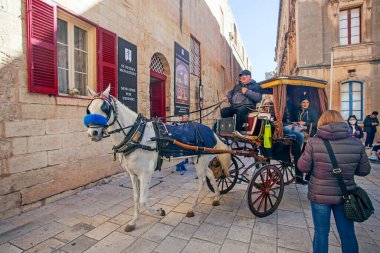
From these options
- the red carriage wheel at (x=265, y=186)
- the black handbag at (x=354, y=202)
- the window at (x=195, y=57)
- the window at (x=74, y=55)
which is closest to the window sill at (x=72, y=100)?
the window at (x=74, y=55)

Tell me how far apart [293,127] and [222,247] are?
3104mm

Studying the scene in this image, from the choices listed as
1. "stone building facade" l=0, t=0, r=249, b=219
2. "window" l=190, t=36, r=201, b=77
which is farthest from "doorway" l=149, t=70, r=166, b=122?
"window" l=190, t=36, r=201, b=77

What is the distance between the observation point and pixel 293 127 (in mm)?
4633

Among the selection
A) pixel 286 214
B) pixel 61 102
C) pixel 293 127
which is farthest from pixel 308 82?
pixel 61 102

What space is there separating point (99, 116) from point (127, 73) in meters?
3.68

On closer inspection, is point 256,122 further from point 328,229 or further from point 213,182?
point 328,229

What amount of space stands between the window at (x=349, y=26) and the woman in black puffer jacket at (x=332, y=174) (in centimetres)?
1377

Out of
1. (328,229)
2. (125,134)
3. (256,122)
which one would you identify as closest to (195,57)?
(256,122)

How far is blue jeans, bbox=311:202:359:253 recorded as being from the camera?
6.79ft

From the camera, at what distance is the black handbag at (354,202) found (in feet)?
6.36

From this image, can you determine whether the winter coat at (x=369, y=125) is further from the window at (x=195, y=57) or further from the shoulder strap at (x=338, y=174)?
the shoulder strap at (x=338, y=174)

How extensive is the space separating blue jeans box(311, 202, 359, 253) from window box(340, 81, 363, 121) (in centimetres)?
1274

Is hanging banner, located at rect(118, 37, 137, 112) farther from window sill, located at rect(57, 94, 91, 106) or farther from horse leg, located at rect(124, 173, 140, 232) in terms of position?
horse leg, located at rect(124, 173, 140, 232)

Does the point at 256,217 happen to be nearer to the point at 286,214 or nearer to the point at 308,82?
the point at 286,214
